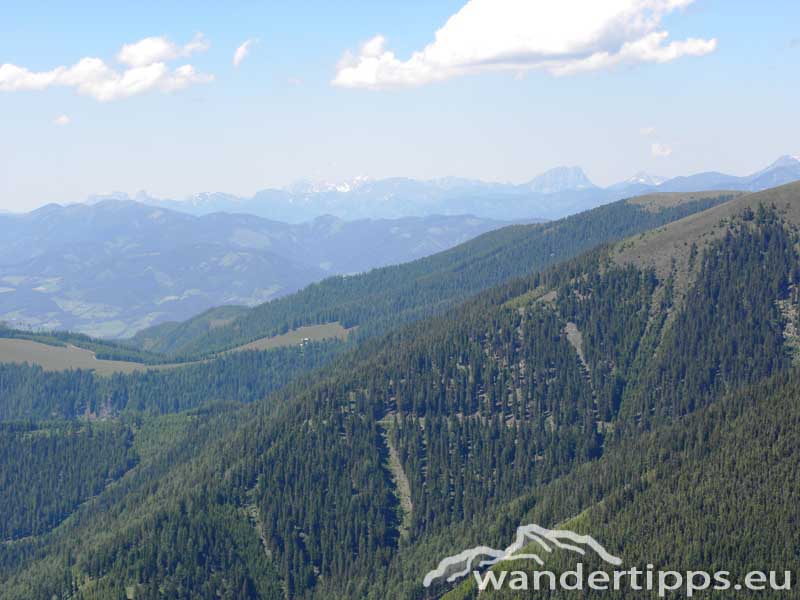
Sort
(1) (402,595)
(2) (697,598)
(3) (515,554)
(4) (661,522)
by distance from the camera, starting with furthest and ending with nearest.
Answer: (1) (402,595) < (3) (515,554) < (4) (661,522) < (2) (697,598)

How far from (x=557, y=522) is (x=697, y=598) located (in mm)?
47297

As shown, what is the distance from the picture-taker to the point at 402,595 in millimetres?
197625

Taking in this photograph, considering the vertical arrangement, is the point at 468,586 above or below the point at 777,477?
below

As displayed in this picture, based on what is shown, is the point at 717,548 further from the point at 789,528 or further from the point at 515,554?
the point at 515,554

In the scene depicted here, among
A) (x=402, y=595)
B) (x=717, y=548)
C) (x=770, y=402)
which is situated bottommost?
(x=402, y=595)

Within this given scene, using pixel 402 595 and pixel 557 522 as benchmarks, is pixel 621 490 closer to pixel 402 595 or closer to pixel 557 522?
pixel 557 522

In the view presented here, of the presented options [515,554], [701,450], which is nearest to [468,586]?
[515,554]

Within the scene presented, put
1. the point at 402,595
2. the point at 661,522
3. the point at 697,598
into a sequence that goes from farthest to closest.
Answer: the point at 402,595, the point at 661,522, the point at 697,598

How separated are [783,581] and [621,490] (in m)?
39.3

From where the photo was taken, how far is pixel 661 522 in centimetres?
17238

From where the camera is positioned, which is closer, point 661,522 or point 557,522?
point 661,522

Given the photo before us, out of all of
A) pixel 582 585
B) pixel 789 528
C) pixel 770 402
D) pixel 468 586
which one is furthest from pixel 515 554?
pixel 770 402

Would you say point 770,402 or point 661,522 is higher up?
point 770,402

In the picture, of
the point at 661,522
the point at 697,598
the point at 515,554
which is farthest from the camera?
the point at 515,554
